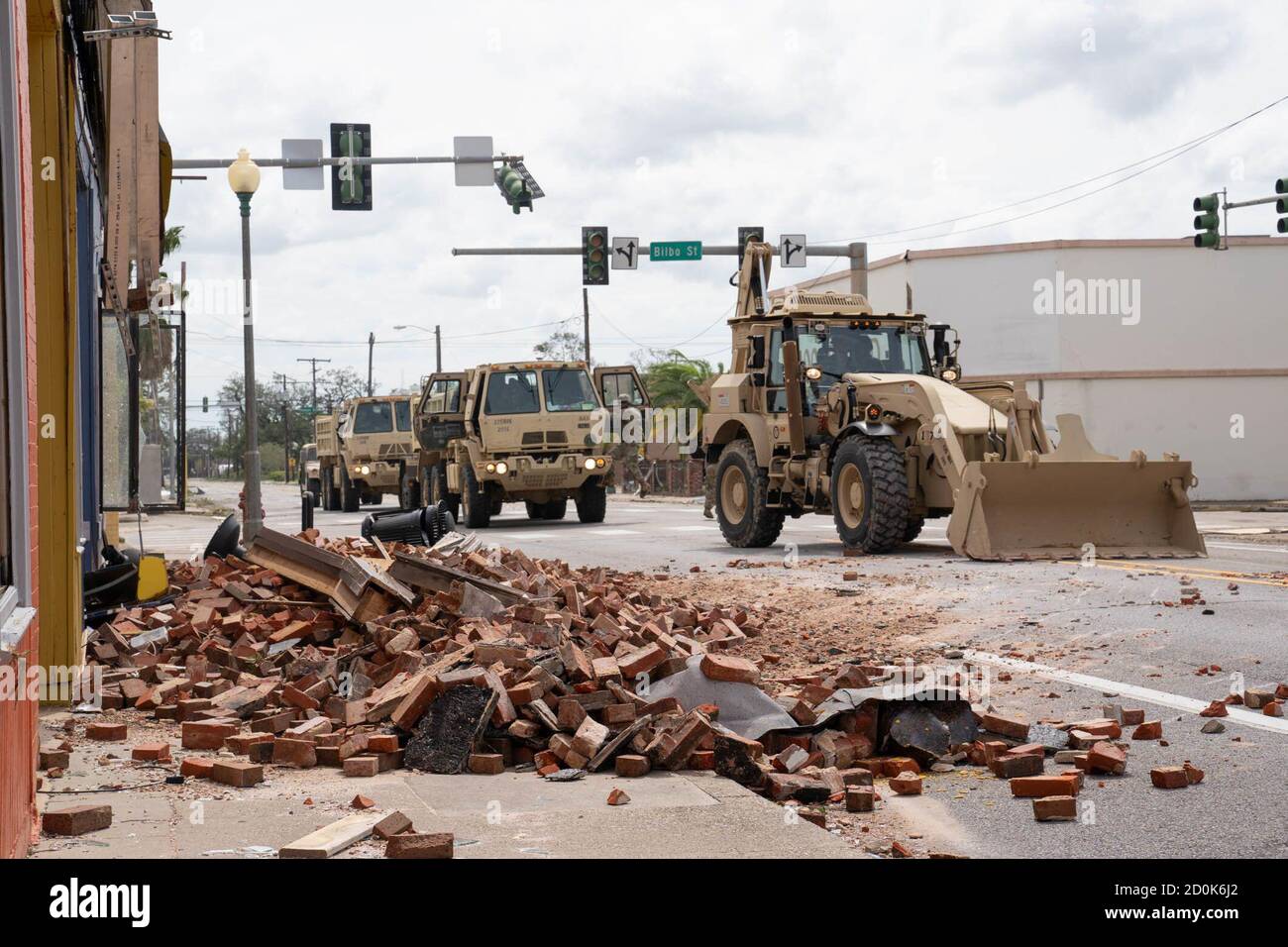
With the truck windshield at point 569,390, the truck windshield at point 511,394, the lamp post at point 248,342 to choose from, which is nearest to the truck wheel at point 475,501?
the truck windshield at point 511,394

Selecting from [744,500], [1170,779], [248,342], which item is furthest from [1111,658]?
[248,342]

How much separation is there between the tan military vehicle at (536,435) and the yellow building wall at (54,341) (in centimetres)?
1705

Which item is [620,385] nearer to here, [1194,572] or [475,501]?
[475,501]

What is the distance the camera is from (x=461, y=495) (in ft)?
85.1

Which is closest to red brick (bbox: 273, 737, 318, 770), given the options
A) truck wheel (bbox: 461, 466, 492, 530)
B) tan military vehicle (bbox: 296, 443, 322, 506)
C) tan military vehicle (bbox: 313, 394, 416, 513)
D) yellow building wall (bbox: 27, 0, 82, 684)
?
yellow building wall (bbox: 27, 0, 82, 684)

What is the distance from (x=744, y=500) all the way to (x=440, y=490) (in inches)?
410

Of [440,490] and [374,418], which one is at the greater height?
[374,418]

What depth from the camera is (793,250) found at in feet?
87.8

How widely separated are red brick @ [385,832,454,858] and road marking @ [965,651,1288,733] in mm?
3764

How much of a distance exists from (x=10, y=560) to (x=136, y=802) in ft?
4.63

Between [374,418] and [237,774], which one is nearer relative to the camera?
[237,774]

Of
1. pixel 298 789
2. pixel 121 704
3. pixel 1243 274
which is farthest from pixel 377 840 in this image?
pixel 1243 274

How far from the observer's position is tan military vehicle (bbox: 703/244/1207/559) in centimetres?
1430
